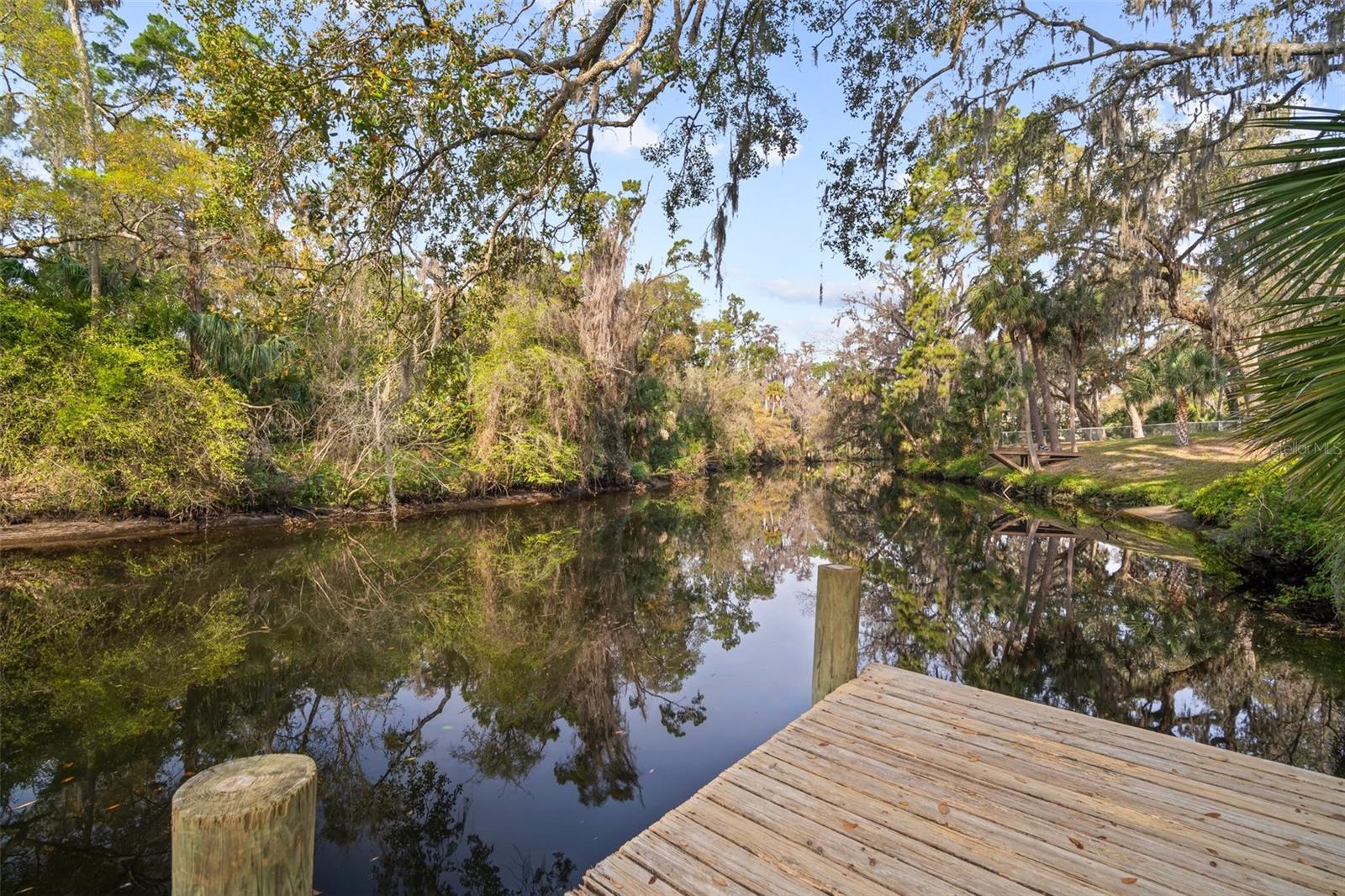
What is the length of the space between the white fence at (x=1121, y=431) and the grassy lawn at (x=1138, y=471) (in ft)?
9.34

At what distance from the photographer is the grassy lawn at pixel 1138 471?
59.0 ft

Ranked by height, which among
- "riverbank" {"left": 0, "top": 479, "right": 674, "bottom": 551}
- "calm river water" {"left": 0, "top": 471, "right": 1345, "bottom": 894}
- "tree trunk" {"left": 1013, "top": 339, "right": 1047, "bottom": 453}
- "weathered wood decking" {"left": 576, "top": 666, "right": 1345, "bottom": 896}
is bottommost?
"calm river water" {"left": 0, "top": 471, "right": 1345, "bottom": 894}

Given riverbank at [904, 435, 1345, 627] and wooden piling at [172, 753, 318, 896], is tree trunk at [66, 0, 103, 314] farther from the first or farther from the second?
riverbank at [904, 435, 1345, 627]

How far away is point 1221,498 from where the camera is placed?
46.6 ft

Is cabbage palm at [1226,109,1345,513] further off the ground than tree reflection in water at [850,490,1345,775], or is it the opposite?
cabbage palm at [1226,109,1345,513]

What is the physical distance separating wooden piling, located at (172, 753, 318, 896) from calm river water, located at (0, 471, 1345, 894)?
8.02 feet

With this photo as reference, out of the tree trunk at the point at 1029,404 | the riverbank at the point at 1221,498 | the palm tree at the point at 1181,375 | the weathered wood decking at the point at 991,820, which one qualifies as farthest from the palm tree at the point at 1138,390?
the weathered wood decking at the point at 991,820

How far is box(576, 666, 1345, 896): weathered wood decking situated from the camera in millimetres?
2564

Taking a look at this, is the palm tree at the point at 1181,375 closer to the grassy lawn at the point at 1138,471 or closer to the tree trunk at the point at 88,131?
the grassy lawn at the point at 1138,471

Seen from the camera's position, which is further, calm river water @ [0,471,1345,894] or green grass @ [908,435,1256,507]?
green grass @ [908,435,1256,507]

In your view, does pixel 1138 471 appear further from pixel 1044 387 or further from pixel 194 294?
pixel 194 294

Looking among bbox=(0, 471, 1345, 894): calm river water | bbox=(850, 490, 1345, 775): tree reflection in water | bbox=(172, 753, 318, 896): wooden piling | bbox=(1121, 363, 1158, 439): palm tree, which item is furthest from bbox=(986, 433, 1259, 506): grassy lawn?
bbox=(172, 753, 318, 896): wooden piling

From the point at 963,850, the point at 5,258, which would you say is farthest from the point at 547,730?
the point at 5,258

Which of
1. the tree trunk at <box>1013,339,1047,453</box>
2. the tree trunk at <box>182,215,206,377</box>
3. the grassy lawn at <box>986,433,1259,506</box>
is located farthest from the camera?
the tree trunk at <box>1013,339,1047,453</box>
